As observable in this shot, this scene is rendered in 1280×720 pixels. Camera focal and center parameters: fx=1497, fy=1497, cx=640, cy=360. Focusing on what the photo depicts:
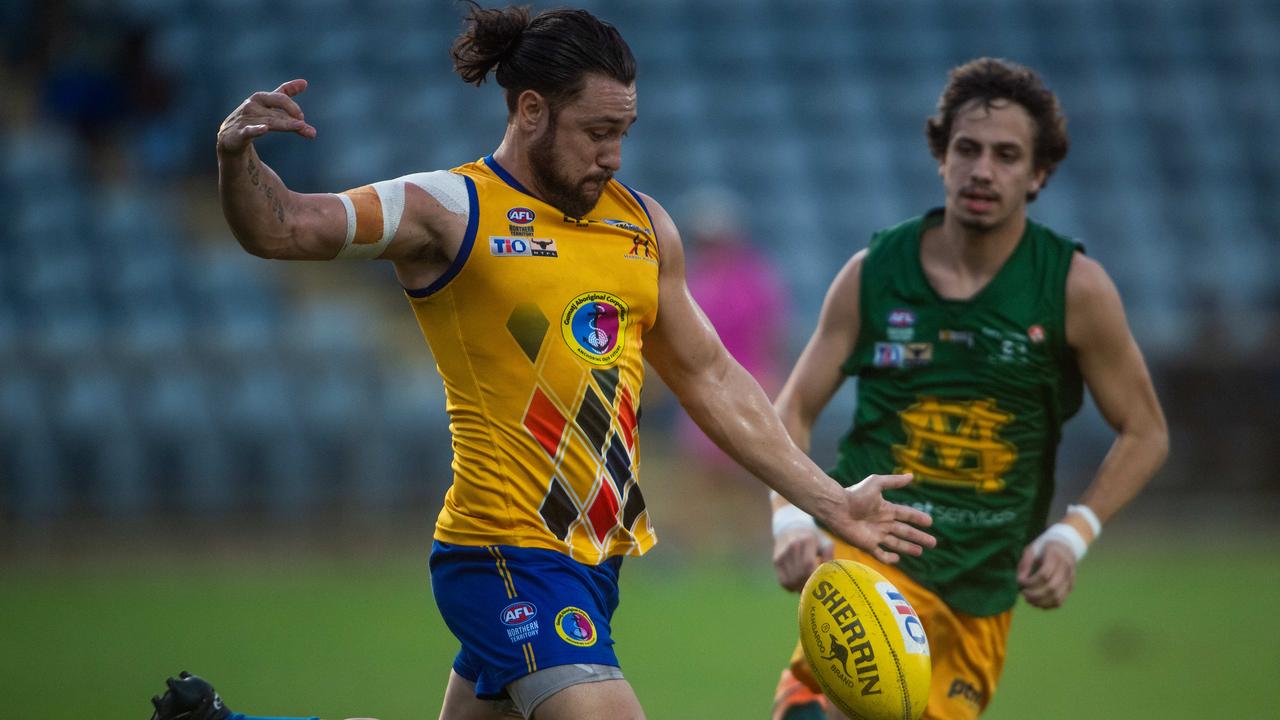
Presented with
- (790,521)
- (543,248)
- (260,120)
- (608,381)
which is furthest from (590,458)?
(260,120)

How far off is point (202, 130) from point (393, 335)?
129 inches

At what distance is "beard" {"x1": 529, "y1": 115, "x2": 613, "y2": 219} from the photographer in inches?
164

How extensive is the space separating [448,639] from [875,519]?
5064mm

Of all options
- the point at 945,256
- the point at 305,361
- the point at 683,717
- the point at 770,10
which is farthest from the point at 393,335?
the point at 945,256

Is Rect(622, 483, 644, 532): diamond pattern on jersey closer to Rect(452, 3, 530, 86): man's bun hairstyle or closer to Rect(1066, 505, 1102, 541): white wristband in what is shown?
Rect(452, 3, 530, 86): man's bun hairstyle

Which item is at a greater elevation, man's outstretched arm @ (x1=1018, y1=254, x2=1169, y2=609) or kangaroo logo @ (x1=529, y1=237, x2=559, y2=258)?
kangaroo logo @ (x1=529, y1=237, x2=559, y2=258)

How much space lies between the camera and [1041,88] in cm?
524

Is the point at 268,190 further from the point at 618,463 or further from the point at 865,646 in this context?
the point at 865,646

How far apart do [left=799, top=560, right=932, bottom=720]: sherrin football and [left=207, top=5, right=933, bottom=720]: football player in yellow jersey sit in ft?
0.42

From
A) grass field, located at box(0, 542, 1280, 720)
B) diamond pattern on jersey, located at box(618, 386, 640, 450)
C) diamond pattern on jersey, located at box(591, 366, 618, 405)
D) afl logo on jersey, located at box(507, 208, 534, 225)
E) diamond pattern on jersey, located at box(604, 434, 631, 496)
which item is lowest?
grass field, located at box(0, 542, 1280, 720)

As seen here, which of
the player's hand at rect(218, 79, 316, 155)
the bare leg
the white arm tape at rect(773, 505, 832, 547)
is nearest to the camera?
the player's hand at rect(218, 79, 316, 155)

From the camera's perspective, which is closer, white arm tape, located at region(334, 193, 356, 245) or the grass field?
white arm tape, located at region(334, 193, 356, 245)

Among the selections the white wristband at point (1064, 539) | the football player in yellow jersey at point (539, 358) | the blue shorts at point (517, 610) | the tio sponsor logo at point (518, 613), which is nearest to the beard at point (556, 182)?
the football player in yellow jersey at point (539, 358)

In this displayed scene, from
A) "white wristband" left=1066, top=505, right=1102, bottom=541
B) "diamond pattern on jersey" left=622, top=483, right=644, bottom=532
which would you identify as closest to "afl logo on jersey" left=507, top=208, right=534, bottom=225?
"diamond pattern on jersey" left=622, top=483, right=644, bottom=532
